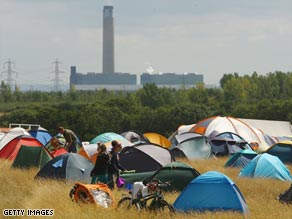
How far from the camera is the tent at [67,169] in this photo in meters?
15.2

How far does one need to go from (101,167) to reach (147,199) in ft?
7.29

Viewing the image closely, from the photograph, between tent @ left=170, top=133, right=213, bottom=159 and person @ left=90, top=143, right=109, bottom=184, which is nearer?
person @ left=90, top=143, right=109, bottom=184

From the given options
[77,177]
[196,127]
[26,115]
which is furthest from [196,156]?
[26,115]

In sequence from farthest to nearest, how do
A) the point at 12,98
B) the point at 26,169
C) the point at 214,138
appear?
the point at 12,98
the point at 214,138
the point at 26,169

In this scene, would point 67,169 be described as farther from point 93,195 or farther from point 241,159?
point 241,159

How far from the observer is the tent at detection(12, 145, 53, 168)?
58.5ft

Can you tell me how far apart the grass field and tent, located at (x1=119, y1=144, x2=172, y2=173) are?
7.56 ft

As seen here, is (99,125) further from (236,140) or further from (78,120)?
(236,140)

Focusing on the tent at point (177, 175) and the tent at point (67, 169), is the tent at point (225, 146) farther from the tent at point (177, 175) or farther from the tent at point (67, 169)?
the tent at point (177, 175)

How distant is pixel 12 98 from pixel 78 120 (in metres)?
56.8

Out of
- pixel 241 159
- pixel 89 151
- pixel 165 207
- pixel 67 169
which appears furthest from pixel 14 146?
pixel 165 207

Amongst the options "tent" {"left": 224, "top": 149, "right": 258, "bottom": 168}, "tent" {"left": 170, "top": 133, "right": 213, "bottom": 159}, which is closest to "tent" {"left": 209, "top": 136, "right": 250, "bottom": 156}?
"tent" {"left": 170, "top": 133, "right": 213, "bottom": 159}

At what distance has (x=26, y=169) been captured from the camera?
17.5 m

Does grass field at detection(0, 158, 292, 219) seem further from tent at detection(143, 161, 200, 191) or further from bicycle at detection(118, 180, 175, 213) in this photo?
tent at detection(143, 161, 200, 191)
